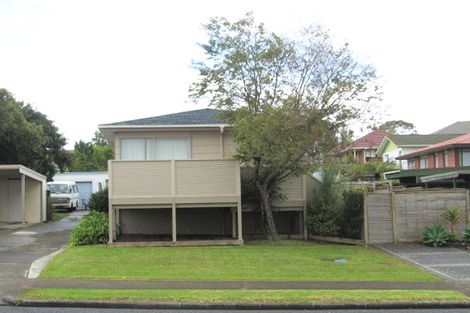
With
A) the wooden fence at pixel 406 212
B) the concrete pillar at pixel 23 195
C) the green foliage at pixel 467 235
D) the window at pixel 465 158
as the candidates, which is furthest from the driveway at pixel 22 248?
the window at pixel 465 158

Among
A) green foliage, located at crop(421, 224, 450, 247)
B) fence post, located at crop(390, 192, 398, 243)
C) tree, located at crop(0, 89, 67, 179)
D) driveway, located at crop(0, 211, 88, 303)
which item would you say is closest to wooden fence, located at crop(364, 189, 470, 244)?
fence post, located at crop(390, 192, 398, 243)

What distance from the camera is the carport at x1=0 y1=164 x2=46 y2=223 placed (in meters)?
28.5

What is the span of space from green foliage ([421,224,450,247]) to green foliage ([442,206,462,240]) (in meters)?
0.27

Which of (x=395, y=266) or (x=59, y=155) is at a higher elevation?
(x=59, y=155)

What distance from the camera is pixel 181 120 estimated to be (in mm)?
21156

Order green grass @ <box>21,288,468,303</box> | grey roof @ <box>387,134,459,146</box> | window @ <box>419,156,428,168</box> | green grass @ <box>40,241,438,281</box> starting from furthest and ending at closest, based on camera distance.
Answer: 1. grey roof @ <box>387,134,459,146</box>
2. window @ <box>419,156,428,168</box>
3. green grass @ <box>40,241,438,281</box>
4. green grass @ <box>21,288,468,303</box>

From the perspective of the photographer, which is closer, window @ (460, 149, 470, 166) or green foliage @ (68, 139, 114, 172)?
window @ (460, 149, 470, 166)

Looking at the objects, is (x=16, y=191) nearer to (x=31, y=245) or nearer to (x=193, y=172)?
(x=31, y=245)

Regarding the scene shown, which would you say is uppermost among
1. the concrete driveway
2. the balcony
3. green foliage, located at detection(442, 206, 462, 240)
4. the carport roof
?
the carport roof

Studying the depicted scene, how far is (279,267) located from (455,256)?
534 centimetres

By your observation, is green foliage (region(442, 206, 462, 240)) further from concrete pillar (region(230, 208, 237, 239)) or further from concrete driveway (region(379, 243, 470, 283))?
concrete pillar (region(230, 208, 237, 239))

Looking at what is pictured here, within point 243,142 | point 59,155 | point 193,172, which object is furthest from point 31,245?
point 59,155

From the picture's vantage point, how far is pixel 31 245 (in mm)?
18234

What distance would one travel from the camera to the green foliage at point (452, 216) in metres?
17.8
